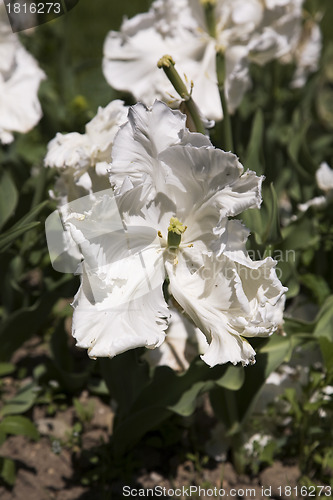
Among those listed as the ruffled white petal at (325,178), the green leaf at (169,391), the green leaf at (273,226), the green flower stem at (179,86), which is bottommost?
the green leaf at (169,391)

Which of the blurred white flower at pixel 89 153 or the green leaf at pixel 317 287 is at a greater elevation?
the blurred white flower at pixel 89 153

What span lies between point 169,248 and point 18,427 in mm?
793

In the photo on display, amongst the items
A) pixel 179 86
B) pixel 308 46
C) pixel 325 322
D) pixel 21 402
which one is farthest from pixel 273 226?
pixel 308 46

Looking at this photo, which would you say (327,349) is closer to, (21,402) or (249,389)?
(249,389)

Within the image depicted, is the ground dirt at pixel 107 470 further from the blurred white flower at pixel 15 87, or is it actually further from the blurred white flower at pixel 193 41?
the blurred white flower at pixel 193 41

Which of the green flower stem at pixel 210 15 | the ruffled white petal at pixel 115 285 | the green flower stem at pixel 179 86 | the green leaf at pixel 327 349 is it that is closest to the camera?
the ruffled white petal at pixel 115 285

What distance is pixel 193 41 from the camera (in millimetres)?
1946

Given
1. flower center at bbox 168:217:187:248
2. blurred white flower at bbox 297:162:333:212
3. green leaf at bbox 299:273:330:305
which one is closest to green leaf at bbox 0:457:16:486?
flower center at bbox 168:217:187:248

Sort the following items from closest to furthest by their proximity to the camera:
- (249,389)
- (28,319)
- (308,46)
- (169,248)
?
A: 1. (169,248)
2. (249,389)
3. (28,319)
4. (308,46)

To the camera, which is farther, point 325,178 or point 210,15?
point 210,15

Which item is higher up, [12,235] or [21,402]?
[12,235]

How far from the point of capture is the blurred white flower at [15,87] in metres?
1.81

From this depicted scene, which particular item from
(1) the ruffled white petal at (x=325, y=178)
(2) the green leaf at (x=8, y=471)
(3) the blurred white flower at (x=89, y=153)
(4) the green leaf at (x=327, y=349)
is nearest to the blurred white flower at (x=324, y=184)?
(1) the ruffled white petal at (x=325, y=178)

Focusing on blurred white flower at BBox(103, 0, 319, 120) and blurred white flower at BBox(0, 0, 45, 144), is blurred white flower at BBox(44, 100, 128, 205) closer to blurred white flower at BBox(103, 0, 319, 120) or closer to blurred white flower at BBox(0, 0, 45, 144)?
blurred white flower at BBox(0, 0, 45, 144)
